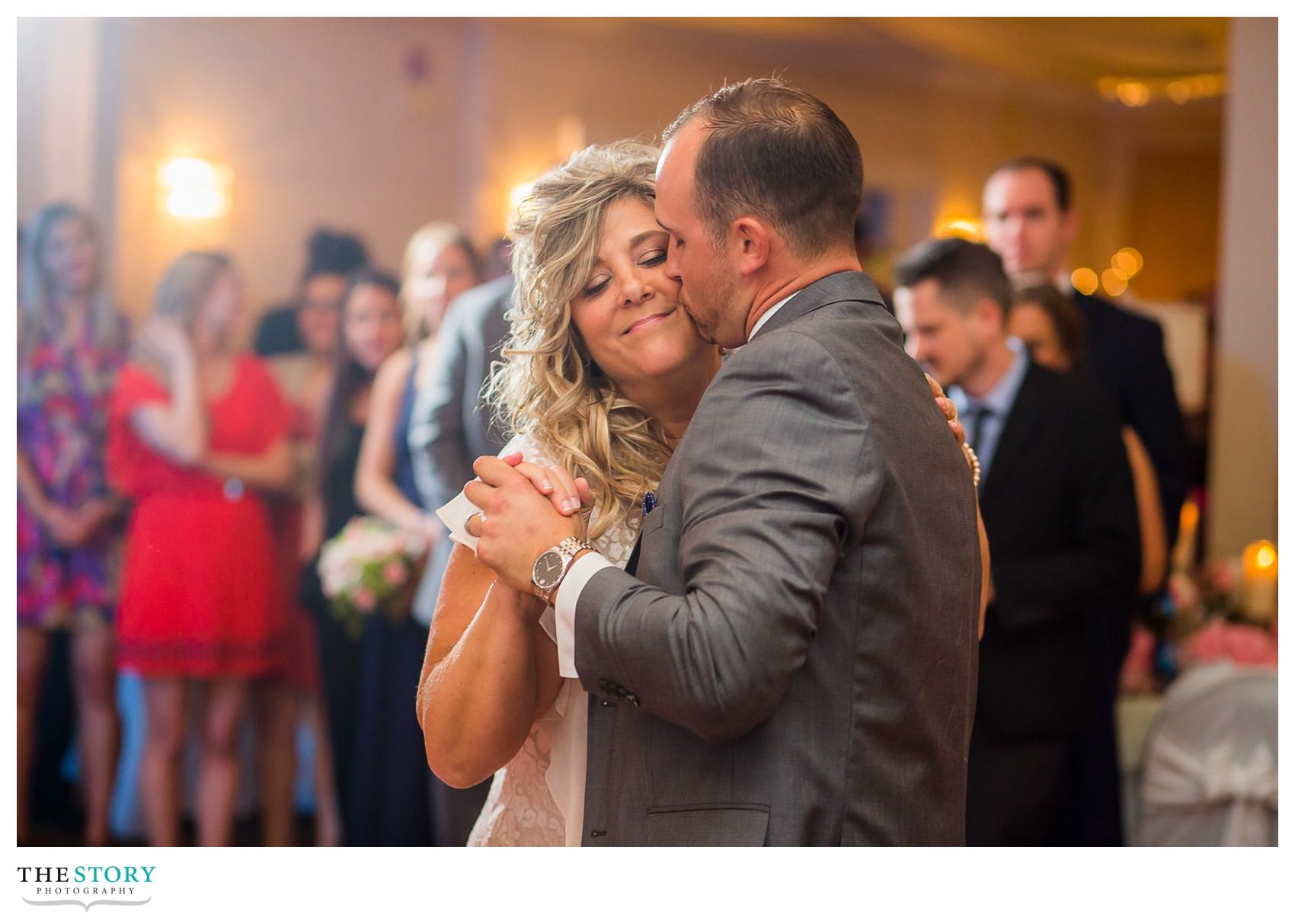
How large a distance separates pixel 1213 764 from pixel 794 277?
2.15 meters

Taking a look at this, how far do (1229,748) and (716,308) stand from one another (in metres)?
2.16

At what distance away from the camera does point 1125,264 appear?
8289mm

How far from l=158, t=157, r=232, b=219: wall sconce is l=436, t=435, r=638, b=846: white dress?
14.7 ft

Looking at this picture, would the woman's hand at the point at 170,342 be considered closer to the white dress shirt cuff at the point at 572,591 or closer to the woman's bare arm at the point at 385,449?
the woman's bare arm at the point at 385,449

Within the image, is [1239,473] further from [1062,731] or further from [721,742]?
[721,742]

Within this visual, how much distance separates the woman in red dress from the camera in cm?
350

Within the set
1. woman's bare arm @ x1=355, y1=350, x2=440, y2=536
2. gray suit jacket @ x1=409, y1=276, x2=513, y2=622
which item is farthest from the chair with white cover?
woman's bare arm @ x1=355, y1=350, x2=440, y2=536

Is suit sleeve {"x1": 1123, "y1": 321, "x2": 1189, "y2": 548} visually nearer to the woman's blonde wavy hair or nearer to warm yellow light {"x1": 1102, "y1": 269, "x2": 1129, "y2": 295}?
the woman's blonde wavy hair

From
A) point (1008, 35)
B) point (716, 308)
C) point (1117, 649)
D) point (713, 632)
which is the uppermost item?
point (1008, 35)

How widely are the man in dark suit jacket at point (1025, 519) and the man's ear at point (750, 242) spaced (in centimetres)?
137

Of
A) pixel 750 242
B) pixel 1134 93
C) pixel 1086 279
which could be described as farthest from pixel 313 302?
pixel 1086 279

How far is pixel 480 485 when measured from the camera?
138cm
